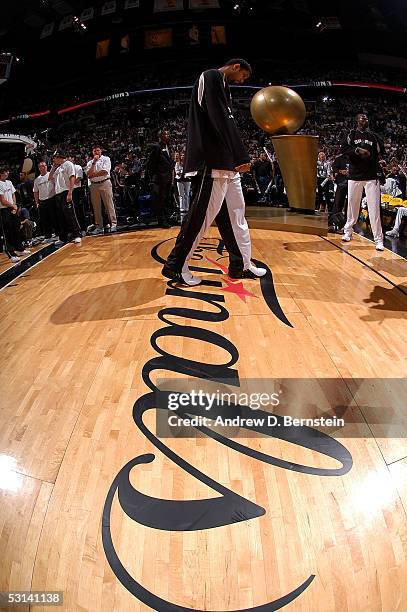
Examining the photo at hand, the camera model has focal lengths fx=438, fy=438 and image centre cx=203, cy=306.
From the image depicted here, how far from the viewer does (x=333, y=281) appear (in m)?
3.54

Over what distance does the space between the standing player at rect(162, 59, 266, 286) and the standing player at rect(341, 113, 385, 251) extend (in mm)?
1894

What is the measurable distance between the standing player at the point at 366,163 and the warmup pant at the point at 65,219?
3.43m

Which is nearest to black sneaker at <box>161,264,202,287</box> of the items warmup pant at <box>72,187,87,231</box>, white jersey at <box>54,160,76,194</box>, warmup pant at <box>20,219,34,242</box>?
white jersey at <box>54,160,76,194</box>

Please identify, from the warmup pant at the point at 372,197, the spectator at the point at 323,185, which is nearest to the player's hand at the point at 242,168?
the warmup pant at the point at 372,197

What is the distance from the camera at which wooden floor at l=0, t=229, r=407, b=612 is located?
3.84 feet

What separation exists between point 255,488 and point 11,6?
373 inches

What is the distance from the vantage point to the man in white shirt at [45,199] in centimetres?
595

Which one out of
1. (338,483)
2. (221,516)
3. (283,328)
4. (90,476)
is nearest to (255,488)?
(221,516)

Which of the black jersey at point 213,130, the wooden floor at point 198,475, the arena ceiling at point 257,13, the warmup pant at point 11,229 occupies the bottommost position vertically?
the wooden floor at point 198,475

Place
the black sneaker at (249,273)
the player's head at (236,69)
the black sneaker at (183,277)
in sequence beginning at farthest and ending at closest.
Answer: the black sneaker at (249,273) < the black sneaker at (183,277) < the player's head at (236,69)

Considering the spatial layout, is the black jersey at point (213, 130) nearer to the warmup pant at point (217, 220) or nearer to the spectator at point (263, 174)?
the warmup pant at point (217, 220)

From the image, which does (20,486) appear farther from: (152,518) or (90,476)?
(152,518)

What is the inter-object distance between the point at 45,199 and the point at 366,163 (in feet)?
13.6

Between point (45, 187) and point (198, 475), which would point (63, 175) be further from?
point (198, 475)
